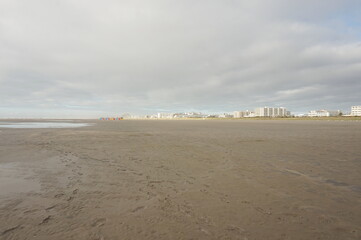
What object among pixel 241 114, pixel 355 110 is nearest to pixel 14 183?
A: pixel 241 114

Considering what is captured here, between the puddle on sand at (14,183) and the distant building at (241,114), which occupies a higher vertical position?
the distant building at (241,114)

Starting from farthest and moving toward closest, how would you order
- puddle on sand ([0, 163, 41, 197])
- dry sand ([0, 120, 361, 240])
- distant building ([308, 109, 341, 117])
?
1. distant building ([308, 109, 341, 117])
2. puddle on sand ([0, 163, 41, 197])
3. dry sand ([0, 120, 361, 240])

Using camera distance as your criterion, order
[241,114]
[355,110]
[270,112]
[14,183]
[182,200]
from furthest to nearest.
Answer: [241,114]
[270,112]
[355,110]
[14,183]
[182,200]

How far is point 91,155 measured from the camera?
9992mm

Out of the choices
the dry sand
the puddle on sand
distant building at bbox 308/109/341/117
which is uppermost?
distant building at bbox 308/109/341/117

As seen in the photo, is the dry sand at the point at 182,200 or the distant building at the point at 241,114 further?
the distant building at the point at 241,114

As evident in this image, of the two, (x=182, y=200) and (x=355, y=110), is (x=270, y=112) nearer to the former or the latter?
(x=355, y=110)

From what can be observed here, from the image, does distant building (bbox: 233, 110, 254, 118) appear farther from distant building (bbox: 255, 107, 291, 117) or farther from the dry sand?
the dry sand

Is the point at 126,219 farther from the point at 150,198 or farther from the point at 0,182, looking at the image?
the point at 0,182

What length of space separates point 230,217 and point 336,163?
22.4ft

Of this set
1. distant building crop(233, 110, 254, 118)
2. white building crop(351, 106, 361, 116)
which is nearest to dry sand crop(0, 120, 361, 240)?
distant building crop(233, 110, 254, 118)

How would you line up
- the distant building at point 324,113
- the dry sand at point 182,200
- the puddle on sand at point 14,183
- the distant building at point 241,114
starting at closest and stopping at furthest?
the dry sand at point 182,200, the puddle on sand at point 14,183, the distant building at point 324,113, the distant building at point 241,114

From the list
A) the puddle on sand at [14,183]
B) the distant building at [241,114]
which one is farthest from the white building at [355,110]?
the puddle on sand at [14,183]

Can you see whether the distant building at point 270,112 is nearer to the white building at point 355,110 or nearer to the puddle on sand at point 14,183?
the white building at point 355,110
